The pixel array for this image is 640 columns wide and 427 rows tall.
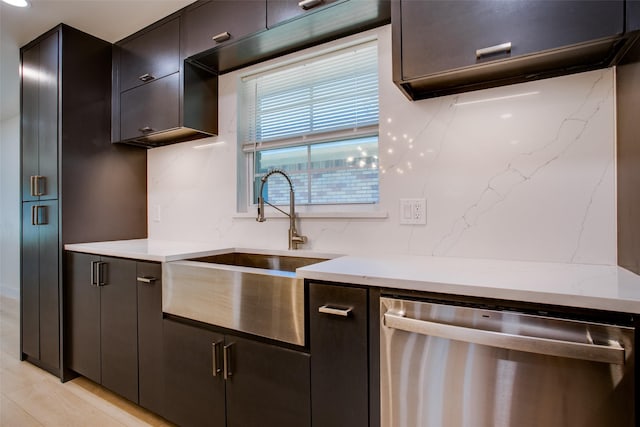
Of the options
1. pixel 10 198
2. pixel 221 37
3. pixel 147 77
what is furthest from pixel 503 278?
pixel 10 198

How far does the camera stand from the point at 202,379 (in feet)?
4.87

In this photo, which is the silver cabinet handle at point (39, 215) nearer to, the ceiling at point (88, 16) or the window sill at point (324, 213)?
the ceiling at point (88, 16)

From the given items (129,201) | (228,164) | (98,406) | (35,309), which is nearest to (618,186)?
(228,164)

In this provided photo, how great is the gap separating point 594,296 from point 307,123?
5.36 feet

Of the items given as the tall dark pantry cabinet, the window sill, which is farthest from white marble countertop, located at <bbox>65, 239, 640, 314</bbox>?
the tall dark pantry cabinet

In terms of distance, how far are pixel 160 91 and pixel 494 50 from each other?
1.92 metres

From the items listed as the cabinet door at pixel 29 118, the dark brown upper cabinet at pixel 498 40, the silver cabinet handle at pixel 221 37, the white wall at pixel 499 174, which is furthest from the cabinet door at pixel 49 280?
the dark brown upper cabinet at pixel 498 40

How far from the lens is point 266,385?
129 cm

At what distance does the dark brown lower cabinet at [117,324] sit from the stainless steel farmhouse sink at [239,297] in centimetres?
16

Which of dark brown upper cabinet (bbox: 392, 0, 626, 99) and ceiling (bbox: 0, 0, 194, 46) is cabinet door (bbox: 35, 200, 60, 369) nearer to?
ceiling (bbox: 0, 0, 194, 46)

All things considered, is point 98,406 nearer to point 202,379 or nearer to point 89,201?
point 202,379

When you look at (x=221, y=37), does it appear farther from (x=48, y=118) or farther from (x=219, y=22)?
(x=48, y=118)

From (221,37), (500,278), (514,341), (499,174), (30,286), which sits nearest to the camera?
(514,341)

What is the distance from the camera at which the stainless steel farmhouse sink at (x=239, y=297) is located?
1226mm
